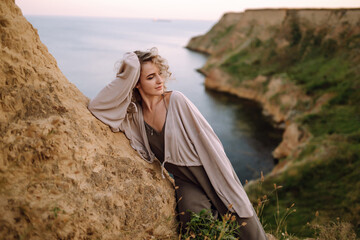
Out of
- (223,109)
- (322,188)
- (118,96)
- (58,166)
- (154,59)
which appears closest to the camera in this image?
(58,166)

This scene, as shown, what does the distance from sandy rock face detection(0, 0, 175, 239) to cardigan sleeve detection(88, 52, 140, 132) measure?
11 centimetres

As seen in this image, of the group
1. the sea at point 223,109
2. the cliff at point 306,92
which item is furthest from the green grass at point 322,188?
the sea at point 223,109

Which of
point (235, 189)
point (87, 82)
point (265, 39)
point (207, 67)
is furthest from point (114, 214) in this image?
point (207, 67)

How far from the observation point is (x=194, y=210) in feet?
9.27

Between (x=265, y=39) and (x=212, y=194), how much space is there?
123 feet

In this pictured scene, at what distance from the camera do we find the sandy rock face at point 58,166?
2.11 metres

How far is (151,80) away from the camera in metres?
2.99

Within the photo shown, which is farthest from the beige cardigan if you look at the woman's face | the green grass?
the green grass

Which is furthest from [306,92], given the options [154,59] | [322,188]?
[154,59]

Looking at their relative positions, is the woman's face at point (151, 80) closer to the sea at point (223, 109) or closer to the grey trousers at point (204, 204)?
the grey trousers at point (204, 204)

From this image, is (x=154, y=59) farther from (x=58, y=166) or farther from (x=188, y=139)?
(x=58, y=166)

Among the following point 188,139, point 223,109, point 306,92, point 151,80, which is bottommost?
point 223,109

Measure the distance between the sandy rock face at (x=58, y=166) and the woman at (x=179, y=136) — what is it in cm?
21

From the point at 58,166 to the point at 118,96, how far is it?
897 mm
